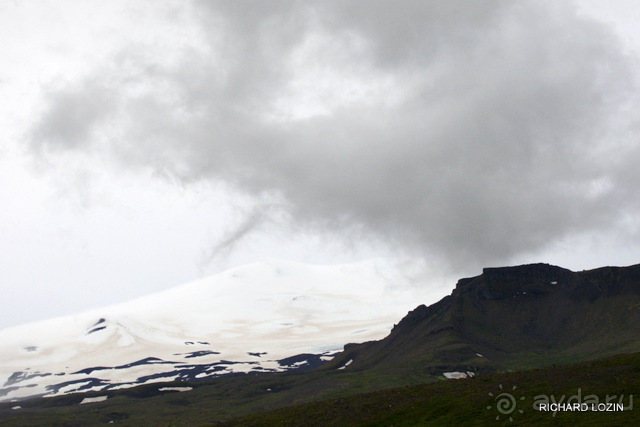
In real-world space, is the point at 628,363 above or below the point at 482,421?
above

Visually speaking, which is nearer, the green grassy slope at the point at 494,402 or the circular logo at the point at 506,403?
the green grassy slope at the point at 494,402

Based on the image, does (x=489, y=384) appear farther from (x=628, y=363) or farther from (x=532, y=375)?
(x=628, y=363)

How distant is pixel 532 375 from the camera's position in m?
104

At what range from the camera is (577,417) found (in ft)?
242

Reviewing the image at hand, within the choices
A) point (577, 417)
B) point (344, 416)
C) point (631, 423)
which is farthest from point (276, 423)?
point (631, 423)

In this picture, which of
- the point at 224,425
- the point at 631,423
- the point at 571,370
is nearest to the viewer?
the point at 631,423

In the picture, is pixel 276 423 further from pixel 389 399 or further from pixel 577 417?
pixel 577 417

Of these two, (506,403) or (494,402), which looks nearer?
(506,403)

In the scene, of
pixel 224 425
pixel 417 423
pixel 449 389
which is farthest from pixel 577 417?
pixel 224 425

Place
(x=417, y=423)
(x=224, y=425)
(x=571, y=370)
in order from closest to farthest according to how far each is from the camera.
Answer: (x=417, y=423) < (x=571, y=370) < (x=224, y=425)

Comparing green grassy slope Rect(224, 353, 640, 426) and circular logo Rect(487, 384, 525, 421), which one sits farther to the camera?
circular logo Rect(487, 384, 525, 421)

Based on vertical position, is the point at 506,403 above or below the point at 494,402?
below

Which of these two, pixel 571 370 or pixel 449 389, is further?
pixel 449 389

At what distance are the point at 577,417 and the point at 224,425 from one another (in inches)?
2965
